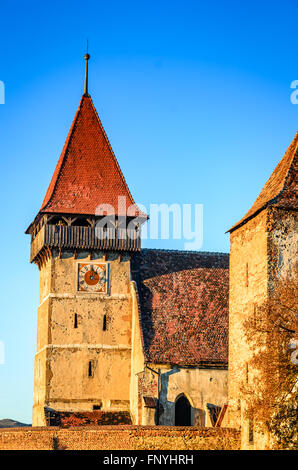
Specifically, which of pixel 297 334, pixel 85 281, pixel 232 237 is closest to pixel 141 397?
pixel 85 281

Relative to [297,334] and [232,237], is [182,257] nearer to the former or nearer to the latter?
[232,237]

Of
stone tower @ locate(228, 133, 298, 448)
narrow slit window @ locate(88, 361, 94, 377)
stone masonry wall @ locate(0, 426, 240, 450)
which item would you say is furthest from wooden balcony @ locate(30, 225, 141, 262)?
stone masonry wall @ locate(0, 426, 240, 450)

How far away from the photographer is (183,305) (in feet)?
160

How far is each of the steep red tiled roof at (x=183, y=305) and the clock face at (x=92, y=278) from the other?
1.75m

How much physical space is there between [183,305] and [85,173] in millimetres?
8805

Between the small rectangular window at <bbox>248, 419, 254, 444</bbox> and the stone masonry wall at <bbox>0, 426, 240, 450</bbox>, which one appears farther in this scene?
the stone masonry wall at <bbox>0, 426, 240, 450</bbox>

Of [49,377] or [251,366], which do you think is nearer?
[251,366]

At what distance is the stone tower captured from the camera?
115 ft

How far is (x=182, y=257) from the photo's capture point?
5144 centimetres

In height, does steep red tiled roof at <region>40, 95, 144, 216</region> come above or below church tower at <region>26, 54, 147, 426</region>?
above

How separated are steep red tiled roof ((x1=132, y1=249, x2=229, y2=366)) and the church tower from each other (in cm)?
141
